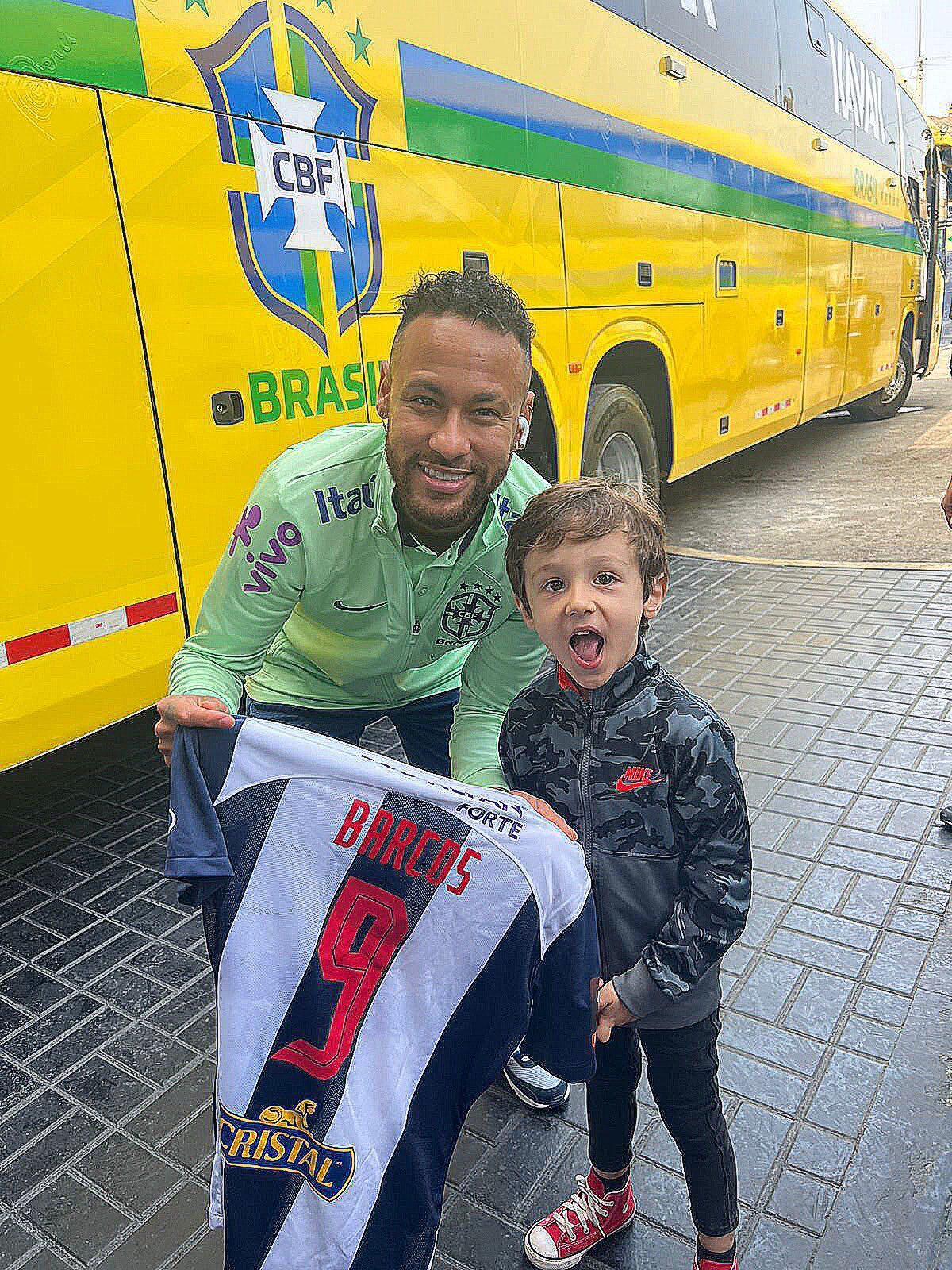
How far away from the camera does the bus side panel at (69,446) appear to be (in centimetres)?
279

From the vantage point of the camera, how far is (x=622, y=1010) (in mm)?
1566

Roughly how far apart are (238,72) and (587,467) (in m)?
3.39

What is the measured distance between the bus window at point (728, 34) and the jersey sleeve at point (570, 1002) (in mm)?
6227

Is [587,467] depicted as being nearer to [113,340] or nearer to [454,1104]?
[113,340]

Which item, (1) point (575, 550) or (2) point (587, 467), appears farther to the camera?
(2) point (587, 467)

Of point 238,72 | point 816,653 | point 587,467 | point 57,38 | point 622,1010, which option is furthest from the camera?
point 587,467

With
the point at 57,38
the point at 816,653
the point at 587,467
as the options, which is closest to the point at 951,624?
the point at 816,653

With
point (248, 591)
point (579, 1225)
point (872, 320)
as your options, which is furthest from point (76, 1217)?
point (872, 320)

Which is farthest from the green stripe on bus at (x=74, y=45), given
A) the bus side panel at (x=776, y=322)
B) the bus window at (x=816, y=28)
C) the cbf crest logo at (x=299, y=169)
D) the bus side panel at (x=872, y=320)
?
the bus side panel at (x=872, y=320)

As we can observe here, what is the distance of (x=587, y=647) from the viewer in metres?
1.56

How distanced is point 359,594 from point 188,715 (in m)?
0.64

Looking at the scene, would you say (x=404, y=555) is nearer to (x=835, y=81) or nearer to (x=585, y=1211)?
(x=585, y=1211)

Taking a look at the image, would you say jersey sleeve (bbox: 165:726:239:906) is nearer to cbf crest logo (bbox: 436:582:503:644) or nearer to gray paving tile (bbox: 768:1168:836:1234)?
cbf crest logo (bbox: 436:582:503:644)

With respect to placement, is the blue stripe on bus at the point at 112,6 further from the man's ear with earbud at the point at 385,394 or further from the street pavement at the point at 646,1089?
the street pavement at the point at 646,1089
